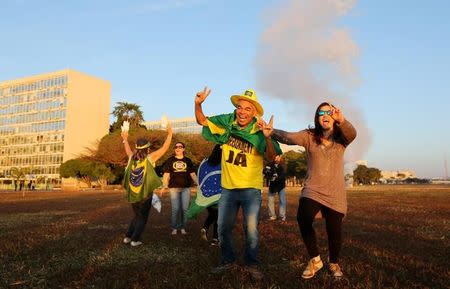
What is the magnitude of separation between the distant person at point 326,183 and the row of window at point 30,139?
119149 millimetres

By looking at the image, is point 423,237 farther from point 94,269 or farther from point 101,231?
point 101,231

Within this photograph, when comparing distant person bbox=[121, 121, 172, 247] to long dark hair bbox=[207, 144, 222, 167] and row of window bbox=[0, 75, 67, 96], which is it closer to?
long dark hair bbox=[207, 144, 222, 167]

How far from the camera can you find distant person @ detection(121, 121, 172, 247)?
847 centimetres

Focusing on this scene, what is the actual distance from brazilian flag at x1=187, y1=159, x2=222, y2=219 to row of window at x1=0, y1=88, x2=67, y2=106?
4553 inches

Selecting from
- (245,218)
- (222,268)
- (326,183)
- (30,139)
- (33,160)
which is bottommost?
(222,268)

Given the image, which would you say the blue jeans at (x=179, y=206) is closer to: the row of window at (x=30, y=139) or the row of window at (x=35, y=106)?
the row of window at (x=30, y=139)

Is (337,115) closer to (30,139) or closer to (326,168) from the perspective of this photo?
(326,168)

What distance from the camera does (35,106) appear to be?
12156 centimetres

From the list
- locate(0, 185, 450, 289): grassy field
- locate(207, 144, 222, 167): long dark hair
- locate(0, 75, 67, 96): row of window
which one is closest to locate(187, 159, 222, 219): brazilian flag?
locate(0, 185, 450, 289): grassy field

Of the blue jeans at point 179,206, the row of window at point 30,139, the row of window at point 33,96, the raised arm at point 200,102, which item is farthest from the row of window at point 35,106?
the raised arm at point 200,102

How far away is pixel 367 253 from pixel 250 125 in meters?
3.37

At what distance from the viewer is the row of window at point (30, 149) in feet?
382

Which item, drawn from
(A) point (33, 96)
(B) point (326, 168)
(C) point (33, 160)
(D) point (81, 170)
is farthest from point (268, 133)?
(A) point (33, 96)

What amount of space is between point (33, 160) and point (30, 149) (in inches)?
142
